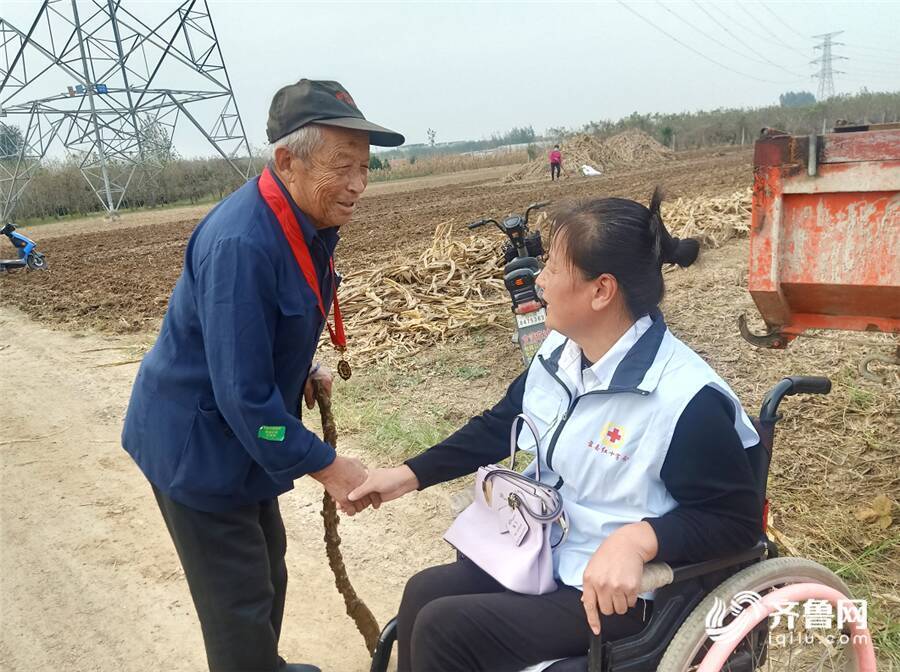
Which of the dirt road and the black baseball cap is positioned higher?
the black baseball cap

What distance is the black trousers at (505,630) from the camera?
62.3 inches

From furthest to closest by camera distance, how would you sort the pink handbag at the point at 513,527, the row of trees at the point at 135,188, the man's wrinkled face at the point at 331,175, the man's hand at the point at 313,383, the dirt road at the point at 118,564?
the row of trees at the point at 135,188, the dirt road at the point at 118,564, the man's hand at the point at 313,383, the man's wrinkled face at the point at 331,175, the pink handbag at the point at 513,527

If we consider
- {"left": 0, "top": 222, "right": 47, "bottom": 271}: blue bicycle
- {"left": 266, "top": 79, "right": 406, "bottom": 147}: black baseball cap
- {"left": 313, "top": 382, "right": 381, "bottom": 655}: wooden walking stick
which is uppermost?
{"left": 266, "top": 79, "right": 406, "bottom": 147}: black baseball cap

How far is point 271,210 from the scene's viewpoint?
1790mm

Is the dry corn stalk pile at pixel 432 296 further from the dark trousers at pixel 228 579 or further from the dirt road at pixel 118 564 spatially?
the dark trousers at pixel 228 579

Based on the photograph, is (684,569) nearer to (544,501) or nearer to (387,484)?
(544,501)

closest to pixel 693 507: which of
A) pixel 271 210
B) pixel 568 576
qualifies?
pixel 568 576

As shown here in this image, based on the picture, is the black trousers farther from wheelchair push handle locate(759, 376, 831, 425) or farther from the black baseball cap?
the black baseball cap

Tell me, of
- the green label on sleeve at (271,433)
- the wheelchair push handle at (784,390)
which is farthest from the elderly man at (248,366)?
the wheelchair push handle at (784,390)

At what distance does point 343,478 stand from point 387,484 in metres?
0.15

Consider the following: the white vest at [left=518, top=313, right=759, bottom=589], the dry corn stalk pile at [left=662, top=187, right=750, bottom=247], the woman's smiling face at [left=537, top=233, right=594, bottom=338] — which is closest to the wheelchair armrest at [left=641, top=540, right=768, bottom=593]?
the white vest at [left=518, top=313, right=759, bottom=589]

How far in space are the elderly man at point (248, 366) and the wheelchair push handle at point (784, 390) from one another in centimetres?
107

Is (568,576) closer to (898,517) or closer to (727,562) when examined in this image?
(727,562)

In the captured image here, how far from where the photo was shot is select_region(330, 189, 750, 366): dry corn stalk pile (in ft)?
21.1
